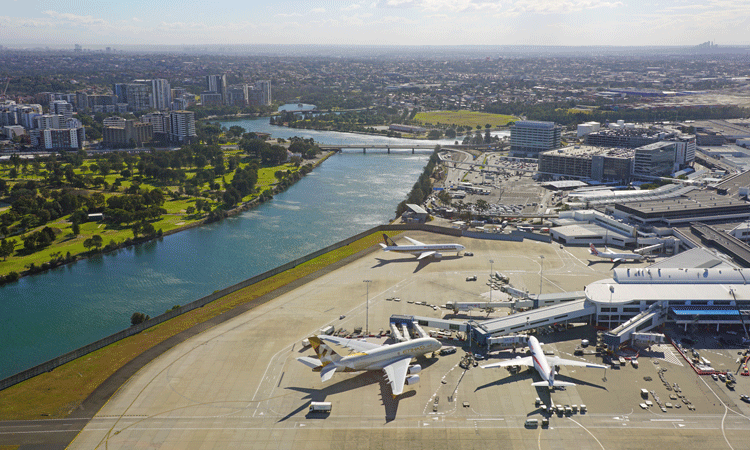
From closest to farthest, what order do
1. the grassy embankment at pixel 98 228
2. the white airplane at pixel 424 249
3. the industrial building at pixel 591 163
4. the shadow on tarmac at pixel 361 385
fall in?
the shadow on tarmac at pixel 361 385 < the white airplane at pixel 424 249 < the grassy embankment at pixel 98 228 < the industrial building at pixel 591 163

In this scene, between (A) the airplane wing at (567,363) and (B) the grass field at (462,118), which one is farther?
(B) the grass field at (462,118)

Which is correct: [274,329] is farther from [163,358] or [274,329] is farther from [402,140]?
[402,140]

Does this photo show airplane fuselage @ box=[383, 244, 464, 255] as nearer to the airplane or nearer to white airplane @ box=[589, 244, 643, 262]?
white airplane @ box=[589, 244, 643, 262]

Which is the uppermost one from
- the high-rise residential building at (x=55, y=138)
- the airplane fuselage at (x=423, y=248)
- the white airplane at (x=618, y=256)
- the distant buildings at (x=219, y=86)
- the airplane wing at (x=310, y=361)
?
the distant buildings at (x=219, y=86)

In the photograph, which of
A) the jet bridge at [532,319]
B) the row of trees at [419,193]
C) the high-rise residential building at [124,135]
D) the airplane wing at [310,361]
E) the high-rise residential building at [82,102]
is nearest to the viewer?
the airplane wing at [310,361]

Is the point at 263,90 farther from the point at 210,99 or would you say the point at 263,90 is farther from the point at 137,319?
the point at 137,319

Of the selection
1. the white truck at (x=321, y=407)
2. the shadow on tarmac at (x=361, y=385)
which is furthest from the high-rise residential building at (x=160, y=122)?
the white truck at (x=321, y=407)

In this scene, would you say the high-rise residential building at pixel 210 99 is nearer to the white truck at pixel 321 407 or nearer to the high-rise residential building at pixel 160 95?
the high-rise residential building at pixel 160 95
